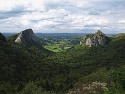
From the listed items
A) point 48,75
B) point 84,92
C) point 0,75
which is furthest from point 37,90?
point 48,75

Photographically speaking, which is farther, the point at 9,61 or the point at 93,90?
the point at 9,61

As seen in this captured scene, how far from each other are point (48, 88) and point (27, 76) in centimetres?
3551

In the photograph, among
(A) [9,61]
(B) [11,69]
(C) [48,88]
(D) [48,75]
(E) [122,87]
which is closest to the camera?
(E) [122,87]

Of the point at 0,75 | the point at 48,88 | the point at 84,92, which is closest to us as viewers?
the point at 84,92

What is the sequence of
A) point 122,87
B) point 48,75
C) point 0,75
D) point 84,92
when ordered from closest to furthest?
point 84,92 → point 122,87 → point 0,75 → point 48,75

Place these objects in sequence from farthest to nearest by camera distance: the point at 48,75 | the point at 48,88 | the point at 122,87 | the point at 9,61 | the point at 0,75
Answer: the point at 48,75, the point at 9,61, the point at 0,75, the point at 48,88, the point at 122,87

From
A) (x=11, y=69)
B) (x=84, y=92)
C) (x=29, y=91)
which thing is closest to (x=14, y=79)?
(x=11, y=69)

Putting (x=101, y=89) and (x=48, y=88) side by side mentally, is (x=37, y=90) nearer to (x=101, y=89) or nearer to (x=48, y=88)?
(x=101, y=89)

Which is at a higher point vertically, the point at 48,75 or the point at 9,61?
the point at 9,61

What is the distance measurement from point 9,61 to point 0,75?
25457mm

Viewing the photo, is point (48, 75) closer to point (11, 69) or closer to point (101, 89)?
point (11, 69)

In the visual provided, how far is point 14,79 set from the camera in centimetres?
14988

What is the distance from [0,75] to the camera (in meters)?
145

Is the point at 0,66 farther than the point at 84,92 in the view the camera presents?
Yes
